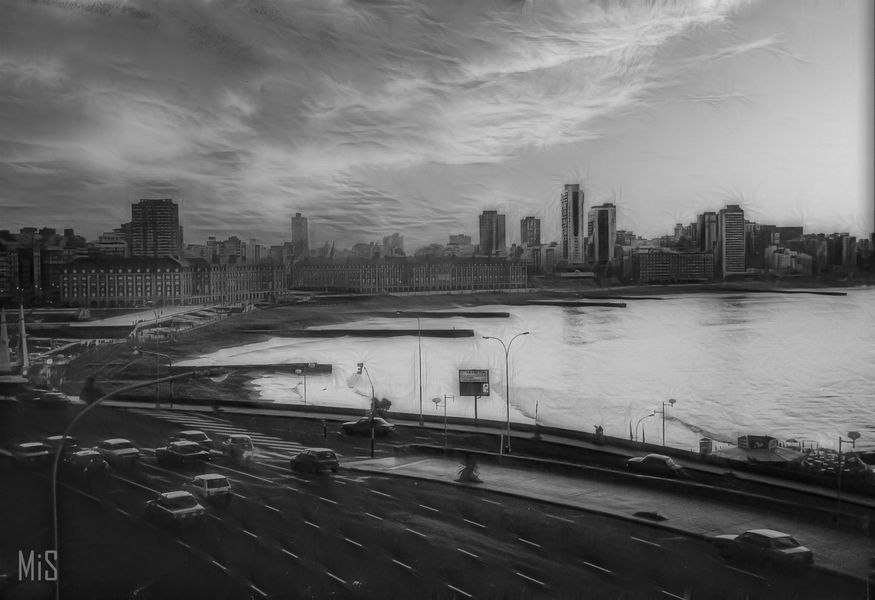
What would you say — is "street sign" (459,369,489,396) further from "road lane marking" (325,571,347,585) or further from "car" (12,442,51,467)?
"car" (12,442,51,467)

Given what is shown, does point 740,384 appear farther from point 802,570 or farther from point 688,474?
point 802,570

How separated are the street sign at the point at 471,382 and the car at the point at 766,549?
8.15ft

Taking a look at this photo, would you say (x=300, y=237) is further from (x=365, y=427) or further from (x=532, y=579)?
(x=532, y=579)

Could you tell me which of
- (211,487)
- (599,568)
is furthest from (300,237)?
(599,568)

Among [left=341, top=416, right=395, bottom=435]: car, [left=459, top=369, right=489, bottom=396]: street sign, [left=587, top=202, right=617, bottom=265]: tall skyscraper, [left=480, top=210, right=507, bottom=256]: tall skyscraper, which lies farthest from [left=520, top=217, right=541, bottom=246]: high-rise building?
[left=341, top=416, right=395, bottom=435]: car

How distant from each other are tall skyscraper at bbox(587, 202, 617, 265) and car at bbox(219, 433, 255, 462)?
3786 millimetres

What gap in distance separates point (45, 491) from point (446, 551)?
10.0ft

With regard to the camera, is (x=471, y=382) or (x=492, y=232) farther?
(x=492, y=232)

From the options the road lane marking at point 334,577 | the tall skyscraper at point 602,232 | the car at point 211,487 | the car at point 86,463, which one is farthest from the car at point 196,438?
the tall skyscraper at point 602,232

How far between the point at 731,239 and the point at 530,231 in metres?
2.07

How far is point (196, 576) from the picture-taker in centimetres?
495

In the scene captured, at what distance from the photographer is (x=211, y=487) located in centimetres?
550

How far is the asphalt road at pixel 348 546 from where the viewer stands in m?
4.84

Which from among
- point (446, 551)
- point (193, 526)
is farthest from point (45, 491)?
point (446, 551)
